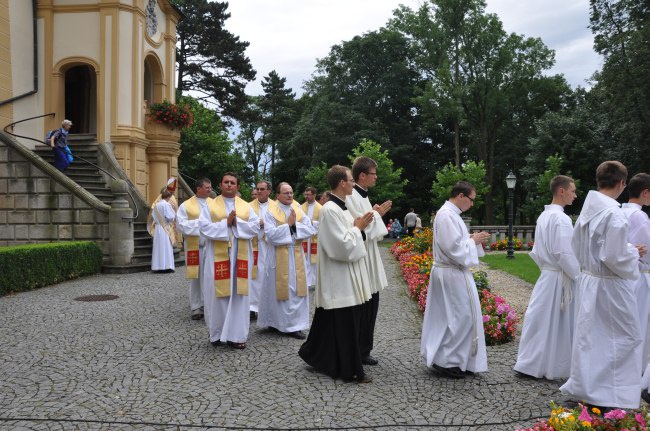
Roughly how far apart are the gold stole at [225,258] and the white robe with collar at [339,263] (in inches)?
69.3

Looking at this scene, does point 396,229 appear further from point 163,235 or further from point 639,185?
point 639,185

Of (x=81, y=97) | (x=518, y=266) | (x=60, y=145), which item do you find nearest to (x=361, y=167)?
(x=60, y=145)

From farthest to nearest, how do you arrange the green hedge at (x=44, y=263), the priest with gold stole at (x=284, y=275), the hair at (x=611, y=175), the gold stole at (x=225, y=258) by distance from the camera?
the green hedge at (x=44, y=263)
the priest with gold stole at (x=284, y=275)
the gold stole at (x=225, y=258)
the hair at (x=611, y=175)

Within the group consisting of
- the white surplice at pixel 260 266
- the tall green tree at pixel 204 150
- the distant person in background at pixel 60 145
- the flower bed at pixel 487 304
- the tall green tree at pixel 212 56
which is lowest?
the flower bed at pixel 487 304

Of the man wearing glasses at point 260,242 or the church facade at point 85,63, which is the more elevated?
the church facade at point 85,63

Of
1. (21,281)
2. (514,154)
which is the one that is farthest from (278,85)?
(21,281)

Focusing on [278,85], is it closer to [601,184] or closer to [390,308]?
[390,308]

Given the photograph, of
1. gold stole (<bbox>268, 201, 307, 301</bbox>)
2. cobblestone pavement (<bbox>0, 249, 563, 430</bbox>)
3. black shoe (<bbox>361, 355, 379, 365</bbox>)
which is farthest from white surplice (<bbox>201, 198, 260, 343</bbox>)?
black shoe (<bbox>361, 355, 379, 365</bbox>)

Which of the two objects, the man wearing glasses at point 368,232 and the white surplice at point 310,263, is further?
the white surplice at point 310,263

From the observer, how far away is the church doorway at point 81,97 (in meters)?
20.0

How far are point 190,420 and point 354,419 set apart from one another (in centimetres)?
137

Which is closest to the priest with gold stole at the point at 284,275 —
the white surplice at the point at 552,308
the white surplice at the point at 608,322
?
the white surplice at the point at 552,308

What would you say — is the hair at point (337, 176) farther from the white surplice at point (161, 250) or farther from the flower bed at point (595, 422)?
the white surplice at point (161, 250)

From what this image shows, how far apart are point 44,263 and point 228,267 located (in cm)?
710
